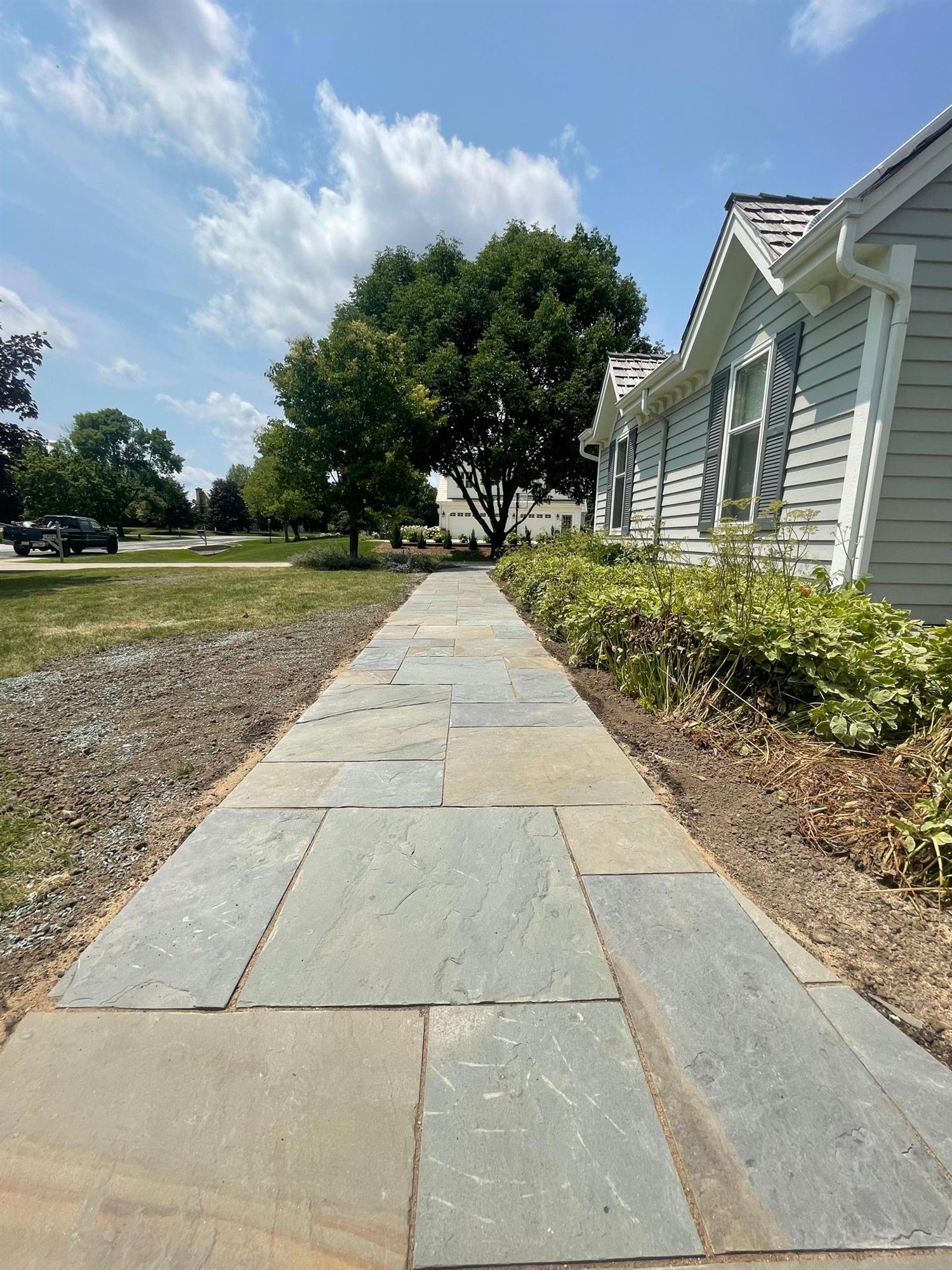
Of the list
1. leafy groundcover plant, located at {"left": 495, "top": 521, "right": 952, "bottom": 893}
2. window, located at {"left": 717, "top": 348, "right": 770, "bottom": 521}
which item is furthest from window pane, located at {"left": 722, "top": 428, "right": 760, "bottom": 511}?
leafy groundcover plant, located at {"left": 495, "top": 521, "right": 952, "bottom": 893}

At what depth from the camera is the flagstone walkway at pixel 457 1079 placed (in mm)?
996

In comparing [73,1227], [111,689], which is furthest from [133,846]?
[111,689]

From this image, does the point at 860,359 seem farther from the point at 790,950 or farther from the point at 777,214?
the point at 790,950

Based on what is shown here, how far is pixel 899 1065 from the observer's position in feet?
4.23

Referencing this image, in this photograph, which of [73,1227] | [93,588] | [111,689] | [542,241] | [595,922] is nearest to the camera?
[73,1227]

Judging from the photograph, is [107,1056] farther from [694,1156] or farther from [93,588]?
[93,588]

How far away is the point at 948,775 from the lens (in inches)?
80.3

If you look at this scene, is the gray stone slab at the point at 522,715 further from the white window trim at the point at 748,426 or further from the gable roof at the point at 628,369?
the gable roof at the point at 628,369

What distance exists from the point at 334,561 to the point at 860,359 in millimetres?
14121

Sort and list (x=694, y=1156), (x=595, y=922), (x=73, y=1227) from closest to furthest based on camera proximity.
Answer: (x=73, y=1227), (x=694, y=1156), (x=595, y=922)

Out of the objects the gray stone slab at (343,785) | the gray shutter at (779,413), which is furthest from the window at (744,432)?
the gray stone slab at (343,785)

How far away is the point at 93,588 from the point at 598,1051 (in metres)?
13.0

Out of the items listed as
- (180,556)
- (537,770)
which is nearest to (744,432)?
(537,770)

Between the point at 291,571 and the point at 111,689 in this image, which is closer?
the point at 111,689
